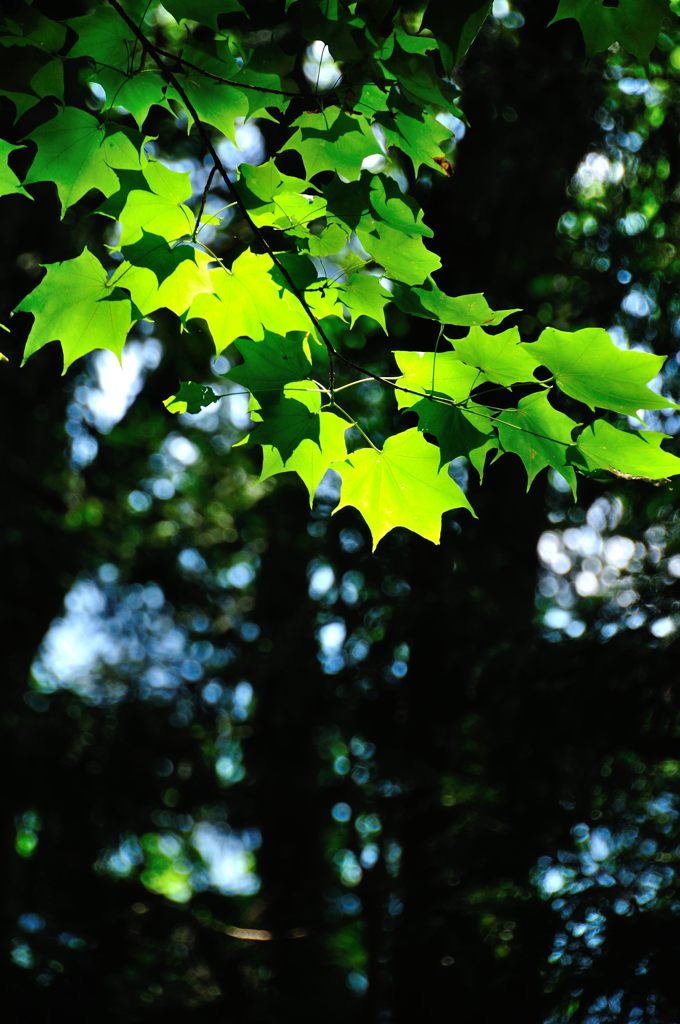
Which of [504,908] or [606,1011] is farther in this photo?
[504,908]

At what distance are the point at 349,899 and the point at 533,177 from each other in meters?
4.00

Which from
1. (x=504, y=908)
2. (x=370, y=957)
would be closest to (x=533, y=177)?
(x=504, y=908)

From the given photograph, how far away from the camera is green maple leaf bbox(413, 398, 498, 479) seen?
3.74 ft

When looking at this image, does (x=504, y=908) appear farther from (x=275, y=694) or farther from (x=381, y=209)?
(x=381, y=209)

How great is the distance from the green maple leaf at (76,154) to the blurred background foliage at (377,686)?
108 centimetres

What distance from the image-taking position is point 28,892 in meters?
4.09

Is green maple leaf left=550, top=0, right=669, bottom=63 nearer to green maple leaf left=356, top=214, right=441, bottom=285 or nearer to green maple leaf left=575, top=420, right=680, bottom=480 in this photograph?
green maple leaf left=356, top=214, right=441, bottom=285

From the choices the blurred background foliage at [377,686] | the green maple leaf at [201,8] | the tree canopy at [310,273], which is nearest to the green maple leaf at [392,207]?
the tree canopy at [310,273]

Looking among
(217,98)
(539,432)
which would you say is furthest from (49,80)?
(539,432)

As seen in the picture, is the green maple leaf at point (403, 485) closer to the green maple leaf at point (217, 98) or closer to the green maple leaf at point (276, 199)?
the green maple leaf at point (276, 199)

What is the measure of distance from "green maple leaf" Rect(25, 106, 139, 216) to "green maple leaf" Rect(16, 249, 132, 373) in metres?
0.11

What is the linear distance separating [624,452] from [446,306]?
0.34 metres

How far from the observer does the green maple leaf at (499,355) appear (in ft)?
3.70

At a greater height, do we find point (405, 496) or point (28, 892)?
point (405, 496)
